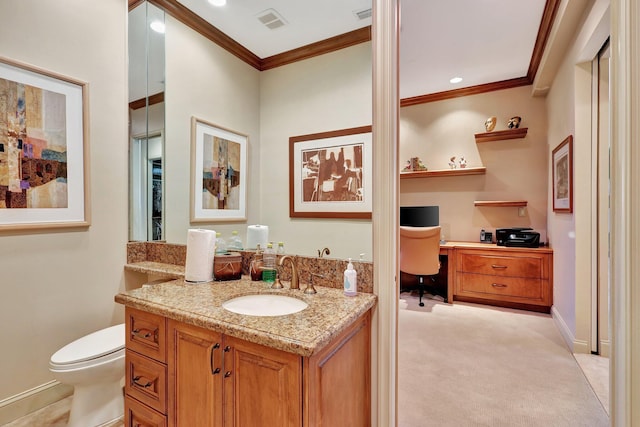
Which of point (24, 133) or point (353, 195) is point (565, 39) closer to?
point (353, 195)

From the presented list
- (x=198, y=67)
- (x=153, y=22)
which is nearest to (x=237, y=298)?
(x=198, y=67)

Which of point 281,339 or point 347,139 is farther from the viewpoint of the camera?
point 347,139

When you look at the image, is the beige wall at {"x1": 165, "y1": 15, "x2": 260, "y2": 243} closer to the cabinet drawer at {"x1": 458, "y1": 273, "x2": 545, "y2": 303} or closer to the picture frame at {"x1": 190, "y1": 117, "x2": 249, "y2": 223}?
the picture frame at {"x1": 190, "y1": 117, "x2": 249, "y2": 223}

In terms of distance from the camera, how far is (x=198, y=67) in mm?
2012

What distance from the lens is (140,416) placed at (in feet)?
4.47

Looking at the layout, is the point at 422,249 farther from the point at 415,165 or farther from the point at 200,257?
the point at 200,257

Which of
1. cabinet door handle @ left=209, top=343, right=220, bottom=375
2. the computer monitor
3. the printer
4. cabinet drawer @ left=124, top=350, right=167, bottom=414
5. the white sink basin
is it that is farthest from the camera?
the computer monitor

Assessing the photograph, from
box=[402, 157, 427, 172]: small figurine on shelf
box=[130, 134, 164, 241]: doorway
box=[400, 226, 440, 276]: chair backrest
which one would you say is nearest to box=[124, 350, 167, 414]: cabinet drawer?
box=[130, 134, 164, 241]: doorway

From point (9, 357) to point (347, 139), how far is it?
232 cm

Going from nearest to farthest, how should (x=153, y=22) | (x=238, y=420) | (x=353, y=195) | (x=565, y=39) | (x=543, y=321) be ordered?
1. (x=238, y=420)
2. (x=353, y=195)
3. (x=153, y=22)
4. (x=565, y=39)
5. (x=543, y=321)

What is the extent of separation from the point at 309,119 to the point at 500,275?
3.26 m

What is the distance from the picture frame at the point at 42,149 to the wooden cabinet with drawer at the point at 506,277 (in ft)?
13.1

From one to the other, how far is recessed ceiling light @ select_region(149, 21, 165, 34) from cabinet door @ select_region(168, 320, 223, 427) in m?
2.10

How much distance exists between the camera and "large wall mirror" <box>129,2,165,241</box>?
86.9 inches
